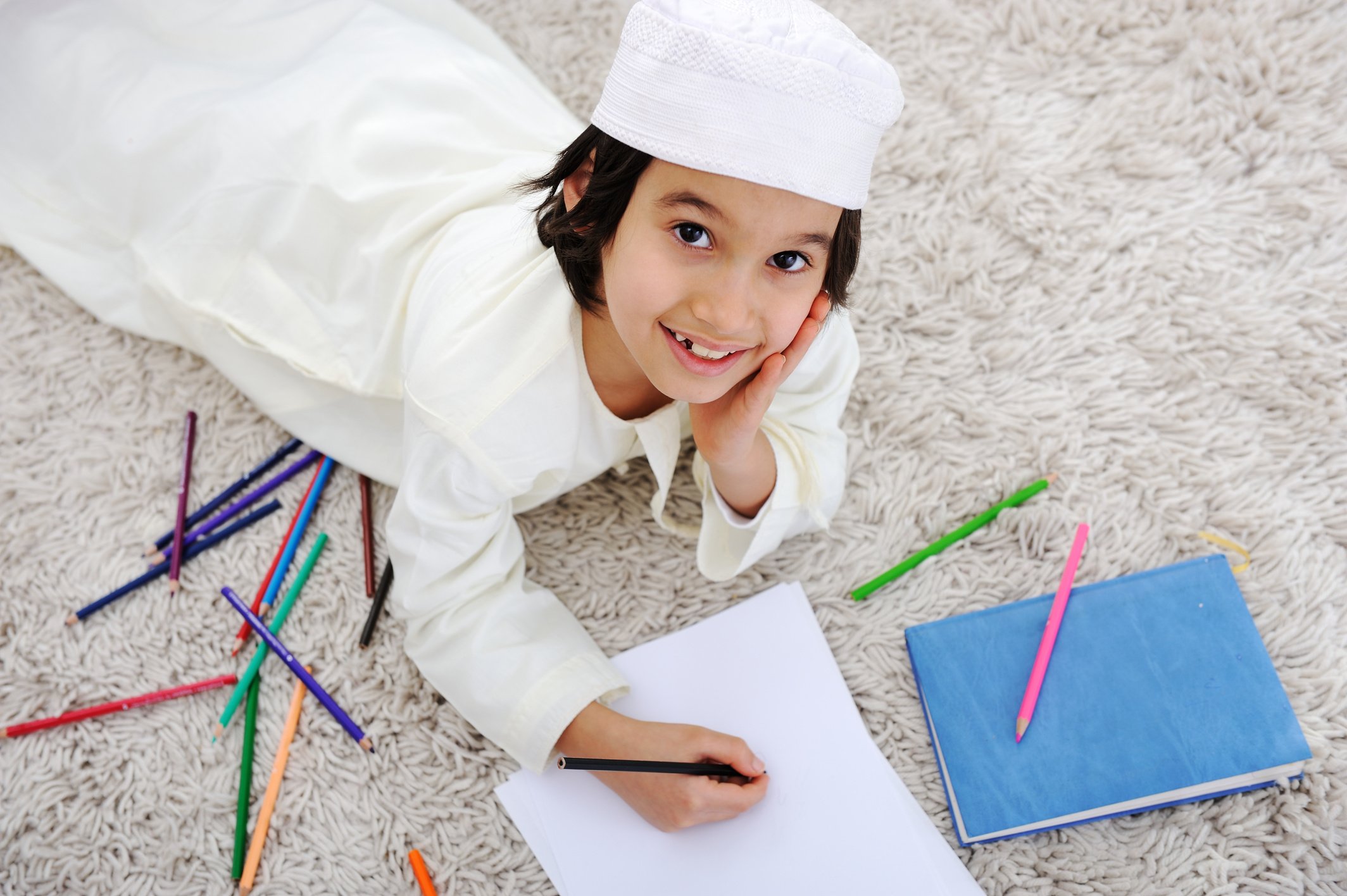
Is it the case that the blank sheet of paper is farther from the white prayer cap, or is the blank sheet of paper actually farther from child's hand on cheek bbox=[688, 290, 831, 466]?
the white prayer cap

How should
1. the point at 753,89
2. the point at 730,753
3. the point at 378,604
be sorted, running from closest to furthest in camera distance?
→ the point at 753,89 → the point at 730,753 → the point at 378,604

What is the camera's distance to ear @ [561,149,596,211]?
2.02ft

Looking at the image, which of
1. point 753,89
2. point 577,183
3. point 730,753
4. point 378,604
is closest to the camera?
point 753,89

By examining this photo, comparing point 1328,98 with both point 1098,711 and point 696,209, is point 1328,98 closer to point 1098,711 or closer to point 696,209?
point 1098,711

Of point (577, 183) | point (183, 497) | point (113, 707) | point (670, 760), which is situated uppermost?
point (577, 183)

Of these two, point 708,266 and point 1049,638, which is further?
point 1049,638

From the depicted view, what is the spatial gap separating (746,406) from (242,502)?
0.54 metres

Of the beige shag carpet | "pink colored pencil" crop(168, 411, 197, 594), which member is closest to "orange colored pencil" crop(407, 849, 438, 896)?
the beige shag carpet

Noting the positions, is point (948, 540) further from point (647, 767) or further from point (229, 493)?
point (229, 493)

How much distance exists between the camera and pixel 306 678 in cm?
85

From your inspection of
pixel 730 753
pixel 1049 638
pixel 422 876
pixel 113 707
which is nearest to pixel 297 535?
pixel 113 707

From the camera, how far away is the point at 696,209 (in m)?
0.54

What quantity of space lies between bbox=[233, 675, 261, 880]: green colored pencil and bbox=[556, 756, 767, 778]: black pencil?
0.30 meters

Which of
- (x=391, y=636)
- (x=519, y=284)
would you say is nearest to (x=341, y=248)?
(x=519, y=284)
